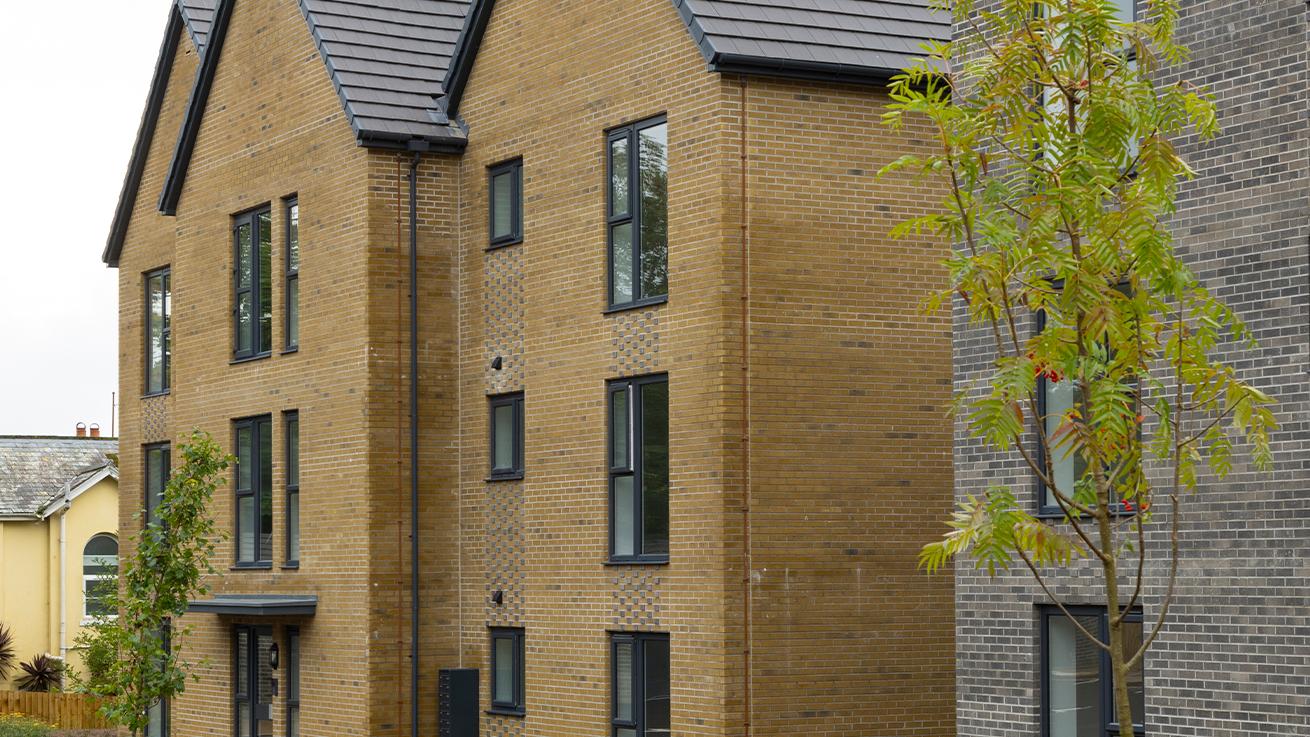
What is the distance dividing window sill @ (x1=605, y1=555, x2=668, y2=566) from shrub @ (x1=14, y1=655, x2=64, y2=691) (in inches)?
1220

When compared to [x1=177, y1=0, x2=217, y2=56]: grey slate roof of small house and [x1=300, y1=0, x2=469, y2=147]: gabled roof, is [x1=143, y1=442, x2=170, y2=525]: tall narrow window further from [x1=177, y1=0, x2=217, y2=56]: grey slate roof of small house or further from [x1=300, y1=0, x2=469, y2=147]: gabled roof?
[x1=300, y1=0, x2=469, y2=147]: gabled roof

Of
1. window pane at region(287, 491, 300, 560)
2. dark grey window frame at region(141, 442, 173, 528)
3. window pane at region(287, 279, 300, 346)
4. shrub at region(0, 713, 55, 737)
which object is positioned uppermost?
window pane at region(287, 279, 300, 346)

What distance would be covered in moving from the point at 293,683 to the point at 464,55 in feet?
28.6

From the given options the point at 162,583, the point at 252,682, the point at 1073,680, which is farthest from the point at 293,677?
the point at 1073,680

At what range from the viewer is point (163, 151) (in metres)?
32.7

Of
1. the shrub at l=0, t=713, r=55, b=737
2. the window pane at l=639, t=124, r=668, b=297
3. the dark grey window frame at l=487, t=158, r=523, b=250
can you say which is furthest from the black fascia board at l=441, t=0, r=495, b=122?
the shrub at l=0, t=713, r=55, b=737

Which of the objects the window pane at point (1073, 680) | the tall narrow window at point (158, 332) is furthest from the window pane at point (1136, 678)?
the tall narrow window at point (158, 332)

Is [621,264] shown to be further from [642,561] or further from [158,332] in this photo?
[158,332]

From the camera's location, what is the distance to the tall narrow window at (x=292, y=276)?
2640 cm

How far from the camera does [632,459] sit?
71.6 ft

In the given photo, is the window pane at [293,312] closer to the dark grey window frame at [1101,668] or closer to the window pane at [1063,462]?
the window pane at [1063,462]

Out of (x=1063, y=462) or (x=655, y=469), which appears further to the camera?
(x=655, y=469)

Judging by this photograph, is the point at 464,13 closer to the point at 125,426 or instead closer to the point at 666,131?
the point at 666,131

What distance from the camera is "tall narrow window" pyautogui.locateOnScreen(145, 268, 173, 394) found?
31891mm
